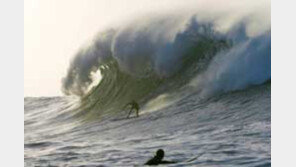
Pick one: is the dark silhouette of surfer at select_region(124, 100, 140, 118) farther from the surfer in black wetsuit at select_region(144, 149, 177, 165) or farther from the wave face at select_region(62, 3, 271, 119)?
the surfer in black wetsuit at select_region(144, 149, 177, 165)

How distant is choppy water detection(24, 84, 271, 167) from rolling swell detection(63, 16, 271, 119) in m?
0.26

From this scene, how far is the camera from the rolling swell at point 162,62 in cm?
1107

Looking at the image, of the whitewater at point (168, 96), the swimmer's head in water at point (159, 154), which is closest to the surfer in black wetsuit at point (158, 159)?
the swimmer's head in water at point (159, 154)

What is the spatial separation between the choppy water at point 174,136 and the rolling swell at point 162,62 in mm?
265

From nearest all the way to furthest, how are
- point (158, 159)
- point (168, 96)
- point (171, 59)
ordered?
1. point (158, 159)
2. point (168, 96)
3. point (171, 59)

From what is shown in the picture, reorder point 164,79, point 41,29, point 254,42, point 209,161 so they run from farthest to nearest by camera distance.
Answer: point 41,29, point 164,79, point 254,42, point 209,161

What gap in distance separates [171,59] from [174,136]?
1.45 meters

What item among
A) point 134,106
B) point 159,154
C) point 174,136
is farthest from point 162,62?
point 159,154

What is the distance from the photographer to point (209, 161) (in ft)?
33.3

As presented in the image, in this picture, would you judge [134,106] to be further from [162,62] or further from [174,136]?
[174,136]

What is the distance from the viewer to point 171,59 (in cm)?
1187

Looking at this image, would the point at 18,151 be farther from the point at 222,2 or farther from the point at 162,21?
the point at 222,2

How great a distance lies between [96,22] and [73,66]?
2.47 ft
